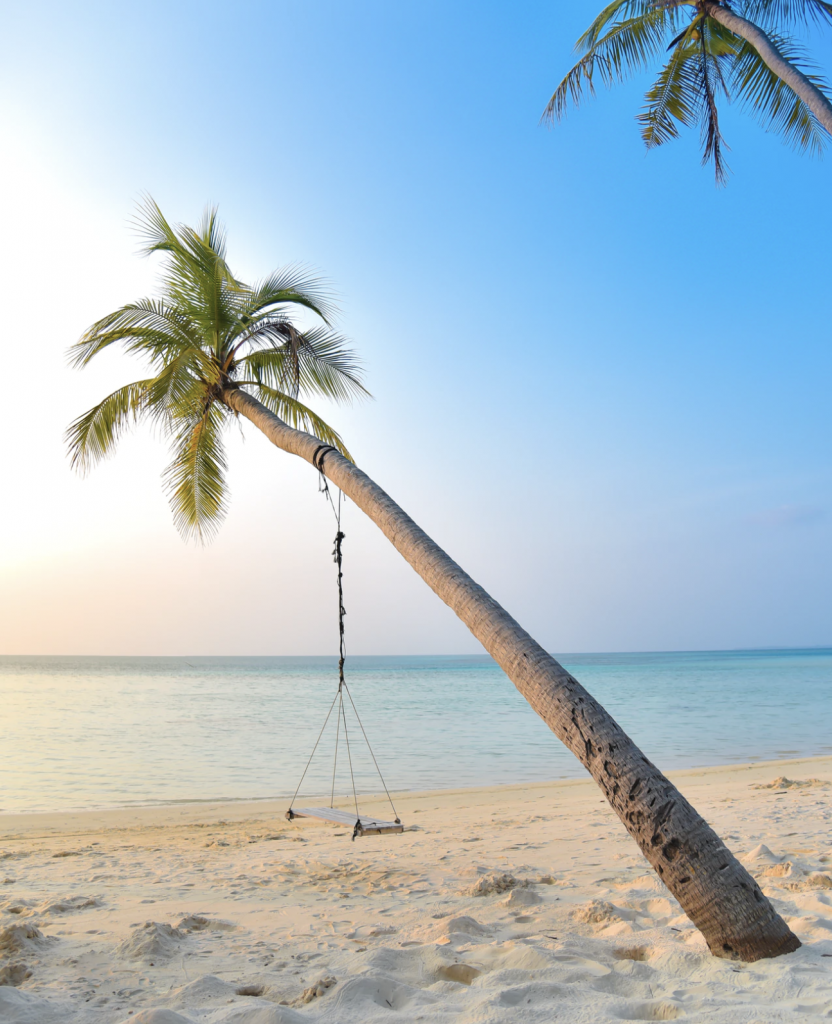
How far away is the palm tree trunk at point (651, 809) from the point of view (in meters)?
3.07

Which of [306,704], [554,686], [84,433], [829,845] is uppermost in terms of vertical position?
[84,433]

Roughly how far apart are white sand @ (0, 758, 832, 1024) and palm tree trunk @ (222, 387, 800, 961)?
139 mm

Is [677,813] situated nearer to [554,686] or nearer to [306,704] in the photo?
[554,686]

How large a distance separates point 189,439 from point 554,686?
636 centimetres

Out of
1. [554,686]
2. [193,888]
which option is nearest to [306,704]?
[193,888]

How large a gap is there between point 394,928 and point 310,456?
334cm

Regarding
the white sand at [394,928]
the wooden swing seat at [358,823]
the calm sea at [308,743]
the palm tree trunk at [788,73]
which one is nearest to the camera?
the white sand at [394,928]

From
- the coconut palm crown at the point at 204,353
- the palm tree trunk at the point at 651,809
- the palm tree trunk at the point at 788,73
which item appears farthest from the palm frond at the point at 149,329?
the palm tree trunk at the point at 788,73

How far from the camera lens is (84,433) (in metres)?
8.00

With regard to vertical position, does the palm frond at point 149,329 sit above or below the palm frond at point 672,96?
below

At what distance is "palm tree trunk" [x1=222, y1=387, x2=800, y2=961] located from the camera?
3.07 metres

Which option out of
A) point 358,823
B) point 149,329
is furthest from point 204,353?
point 358,823

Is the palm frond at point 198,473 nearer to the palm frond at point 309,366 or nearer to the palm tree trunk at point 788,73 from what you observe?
the palm frond at point 309,366

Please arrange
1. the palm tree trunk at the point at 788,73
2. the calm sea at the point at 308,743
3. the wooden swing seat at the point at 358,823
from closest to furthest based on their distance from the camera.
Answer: the wooden swing seat at the point at 358,823 → the palm tree trunk at the point at 788,73 → the calm sea at the point at 308,743
